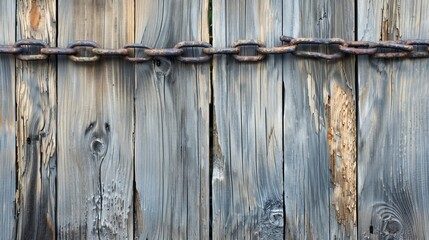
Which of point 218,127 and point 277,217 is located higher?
point 218,127

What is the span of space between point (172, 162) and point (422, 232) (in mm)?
733

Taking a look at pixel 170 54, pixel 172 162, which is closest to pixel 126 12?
pixel 170 54

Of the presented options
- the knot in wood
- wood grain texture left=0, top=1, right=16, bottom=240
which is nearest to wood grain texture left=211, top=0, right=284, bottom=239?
the knot in wood

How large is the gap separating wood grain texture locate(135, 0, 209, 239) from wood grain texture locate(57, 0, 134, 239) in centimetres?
4

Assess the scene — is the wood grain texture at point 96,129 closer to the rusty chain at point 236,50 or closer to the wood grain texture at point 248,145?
the rusty chain at point 236,50

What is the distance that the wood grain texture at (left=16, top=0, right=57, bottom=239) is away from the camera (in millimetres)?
1400

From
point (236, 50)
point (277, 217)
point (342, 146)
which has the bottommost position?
point (277, 217)

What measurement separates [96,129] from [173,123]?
22 centimetres

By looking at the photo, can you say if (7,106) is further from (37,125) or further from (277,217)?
(277,217)

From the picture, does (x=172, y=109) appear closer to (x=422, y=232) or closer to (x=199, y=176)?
(x=199, y=176)

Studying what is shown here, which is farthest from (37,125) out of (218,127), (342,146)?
(342,146)

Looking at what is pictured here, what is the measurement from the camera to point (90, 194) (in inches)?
55.6

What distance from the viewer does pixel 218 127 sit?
4.62 ft

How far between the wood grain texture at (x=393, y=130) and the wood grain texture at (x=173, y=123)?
45 centimetres
